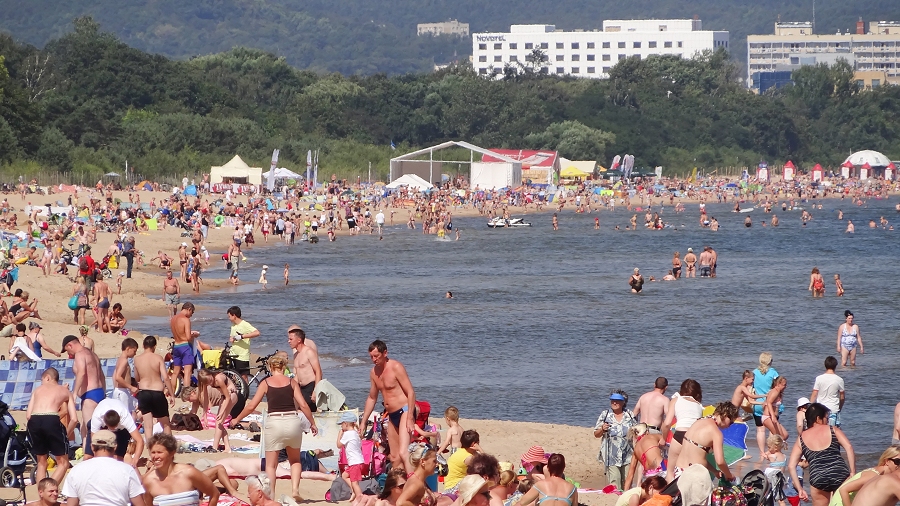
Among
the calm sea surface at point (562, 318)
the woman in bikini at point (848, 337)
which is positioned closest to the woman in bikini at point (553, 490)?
the calm sea surface at point (562, 318)

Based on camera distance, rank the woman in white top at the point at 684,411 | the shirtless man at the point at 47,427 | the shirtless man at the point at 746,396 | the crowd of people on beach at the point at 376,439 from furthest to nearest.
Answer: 1. the shirtless man at the point at 746,396
2. the woman in white top at the point at 684,411
3. the shirtless man at the point at 47,427
4. the crowd of people on beach at the point at 376,439

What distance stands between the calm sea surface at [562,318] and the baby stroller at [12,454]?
620cm

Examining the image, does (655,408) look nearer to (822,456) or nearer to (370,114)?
(822,456)

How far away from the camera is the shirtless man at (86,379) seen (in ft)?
33.2

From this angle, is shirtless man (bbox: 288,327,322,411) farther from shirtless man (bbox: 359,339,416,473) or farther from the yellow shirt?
the yellow shirt

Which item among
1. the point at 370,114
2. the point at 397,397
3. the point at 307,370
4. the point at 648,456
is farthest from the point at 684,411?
the point at 370,114

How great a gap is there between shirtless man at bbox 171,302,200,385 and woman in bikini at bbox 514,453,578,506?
5.94m

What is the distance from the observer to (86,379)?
1022cm

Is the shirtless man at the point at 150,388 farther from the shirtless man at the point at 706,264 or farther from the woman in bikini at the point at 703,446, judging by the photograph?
the shirtless man at the point at 706,264

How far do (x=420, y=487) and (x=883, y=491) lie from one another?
9.17ft

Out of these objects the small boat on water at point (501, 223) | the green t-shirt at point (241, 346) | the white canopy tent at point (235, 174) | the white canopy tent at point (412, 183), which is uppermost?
the white canopy tent at point (235, 174)

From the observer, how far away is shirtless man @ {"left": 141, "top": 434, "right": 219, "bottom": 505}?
7070 mm

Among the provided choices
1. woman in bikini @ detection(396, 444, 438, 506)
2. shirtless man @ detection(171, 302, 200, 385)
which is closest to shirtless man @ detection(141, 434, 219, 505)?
woman in bikini @ detection(396, 444, 438, 506)

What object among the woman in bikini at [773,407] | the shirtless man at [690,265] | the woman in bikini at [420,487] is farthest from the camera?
the shirtless man at [690,265]
